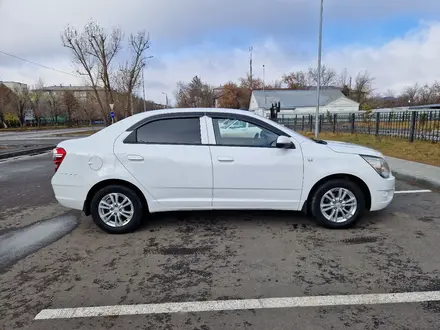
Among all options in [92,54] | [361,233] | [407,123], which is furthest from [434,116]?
[92,54]

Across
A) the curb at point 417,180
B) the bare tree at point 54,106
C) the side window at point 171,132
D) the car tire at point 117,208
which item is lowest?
the curb at point 417,180

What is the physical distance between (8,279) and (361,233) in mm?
4255

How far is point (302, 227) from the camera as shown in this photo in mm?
4414

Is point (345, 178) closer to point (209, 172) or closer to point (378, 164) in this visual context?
point (378, 164)

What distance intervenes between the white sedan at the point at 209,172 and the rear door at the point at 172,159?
0.04 feet

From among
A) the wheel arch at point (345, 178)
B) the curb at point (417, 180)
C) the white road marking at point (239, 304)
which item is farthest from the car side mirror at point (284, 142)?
the curb at point (417, 180)

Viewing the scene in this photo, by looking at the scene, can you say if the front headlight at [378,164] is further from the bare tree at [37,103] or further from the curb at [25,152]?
the bare tree at [37,103]

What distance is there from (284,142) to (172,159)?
1.51 metres

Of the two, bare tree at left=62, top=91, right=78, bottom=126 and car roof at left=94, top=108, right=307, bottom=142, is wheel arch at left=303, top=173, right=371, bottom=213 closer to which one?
car roof at left=94, top=108, right=307, bottom=142

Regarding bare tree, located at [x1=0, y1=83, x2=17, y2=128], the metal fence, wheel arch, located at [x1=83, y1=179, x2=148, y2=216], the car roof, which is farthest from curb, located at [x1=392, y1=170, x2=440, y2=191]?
bare tree, located at [x1=0, y1=83, x2=17, y2=128]

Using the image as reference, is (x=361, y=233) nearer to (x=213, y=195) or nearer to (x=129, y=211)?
(x=213, y=195)

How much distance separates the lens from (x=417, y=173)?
25.1ft

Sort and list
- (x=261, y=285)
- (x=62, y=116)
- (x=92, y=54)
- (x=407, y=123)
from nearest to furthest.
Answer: (x=261, y=285) → (x=407, y=123) → (x=92, y=54) → (x=62, y=116)

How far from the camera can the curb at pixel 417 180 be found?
6595 millimetres
